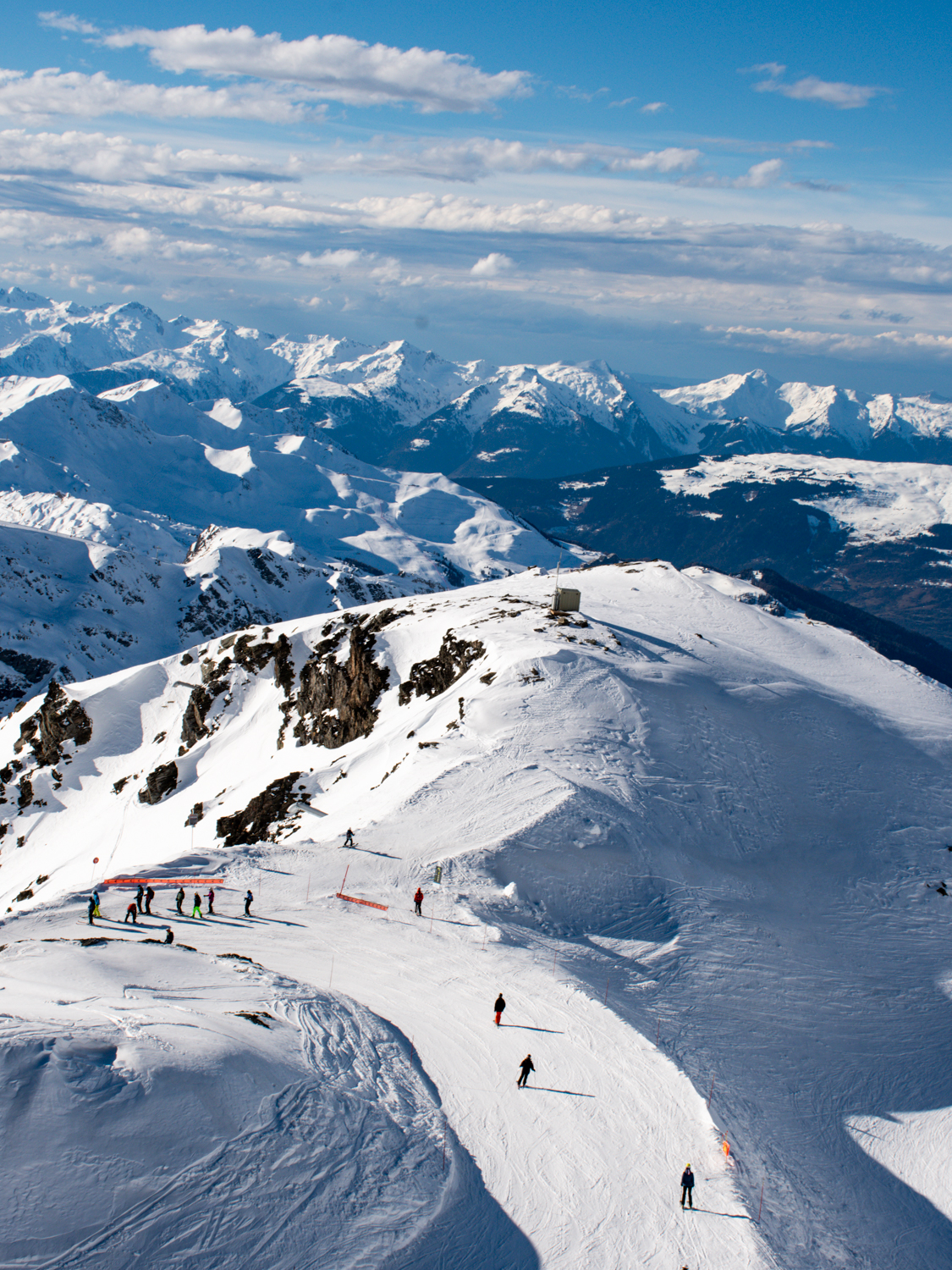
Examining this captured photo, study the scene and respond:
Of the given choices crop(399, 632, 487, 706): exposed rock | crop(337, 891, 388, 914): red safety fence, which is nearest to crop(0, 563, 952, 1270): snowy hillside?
crop(337, 891, 388, 914): red safety fence

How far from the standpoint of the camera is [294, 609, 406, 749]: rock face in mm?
65562

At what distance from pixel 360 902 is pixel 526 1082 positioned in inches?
527

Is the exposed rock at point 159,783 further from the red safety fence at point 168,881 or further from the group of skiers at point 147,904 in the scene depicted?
the group of skiers at point 147,904

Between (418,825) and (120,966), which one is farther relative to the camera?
(418,825)

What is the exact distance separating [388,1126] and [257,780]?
1845 inches

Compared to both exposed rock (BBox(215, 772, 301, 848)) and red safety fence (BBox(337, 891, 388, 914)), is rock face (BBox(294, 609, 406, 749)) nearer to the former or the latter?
exposed rock (BBox(215, 772, 301, 848))

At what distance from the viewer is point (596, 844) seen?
123ft

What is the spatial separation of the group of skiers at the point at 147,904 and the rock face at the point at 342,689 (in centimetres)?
2735

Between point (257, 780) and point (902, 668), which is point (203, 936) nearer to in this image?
point (257, 780)

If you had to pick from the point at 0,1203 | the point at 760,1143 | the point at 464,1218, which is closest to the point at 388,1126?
the point at 464,1218

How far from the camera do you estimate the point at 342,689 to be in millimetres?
70500

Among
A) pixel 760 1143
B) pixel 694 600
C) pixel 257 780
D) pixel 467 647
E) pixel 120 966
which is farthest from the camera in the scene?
A: pixel 694 600

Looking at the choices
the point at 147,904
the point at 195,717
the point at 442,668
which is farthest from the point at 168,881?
the point at 195,717

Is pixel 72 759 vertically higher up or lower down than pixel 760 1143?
lower down
